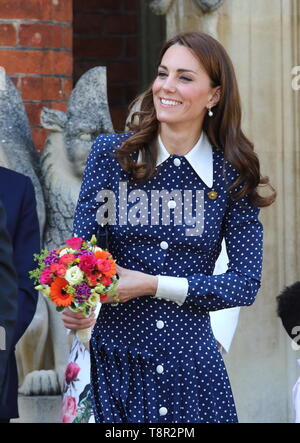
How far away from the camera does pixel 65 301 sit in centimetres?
353

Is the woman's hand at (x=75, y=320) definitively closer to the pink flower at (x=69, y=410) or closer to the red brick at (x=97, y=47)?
the pink flower at (x=69, y=410)

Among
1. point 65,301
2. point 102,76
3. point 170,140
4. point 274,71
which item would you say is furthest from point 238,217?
point 274,71

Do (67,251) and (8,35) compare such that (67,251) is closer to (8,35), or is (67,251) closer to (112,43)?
(8,35)

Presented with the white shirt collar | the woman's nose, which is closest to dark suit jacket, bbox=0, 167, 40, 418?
the white shirt collar

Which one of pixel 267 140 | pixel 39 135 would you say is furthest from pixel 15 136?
pixel 267 140

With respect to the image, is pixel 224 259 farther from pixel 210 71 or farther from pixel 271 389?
pixel 271 389

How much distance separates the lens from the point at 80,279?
352 centimetres

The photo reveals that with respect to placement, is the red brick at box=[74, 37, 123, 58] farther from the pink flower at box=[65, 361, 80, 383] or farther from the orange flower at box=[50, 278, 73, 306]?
the orange flower at box=[50, 278, 73, 306]

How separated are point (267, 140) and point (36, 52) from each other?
1042mm

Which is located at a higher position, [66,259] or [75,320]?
[66,259]

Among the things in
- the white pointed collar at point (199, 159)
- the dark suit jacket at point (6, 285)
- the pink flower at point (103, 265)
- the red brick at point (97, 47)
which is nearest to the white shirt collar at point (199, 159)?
the white pointed collar at point (199, 159)

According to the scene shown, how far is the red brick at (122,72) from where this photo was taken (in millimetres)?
7285

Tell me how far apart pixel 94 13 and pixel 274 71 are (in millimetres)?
1534

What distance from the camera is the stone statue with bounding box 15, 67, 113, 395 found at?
209 inches
